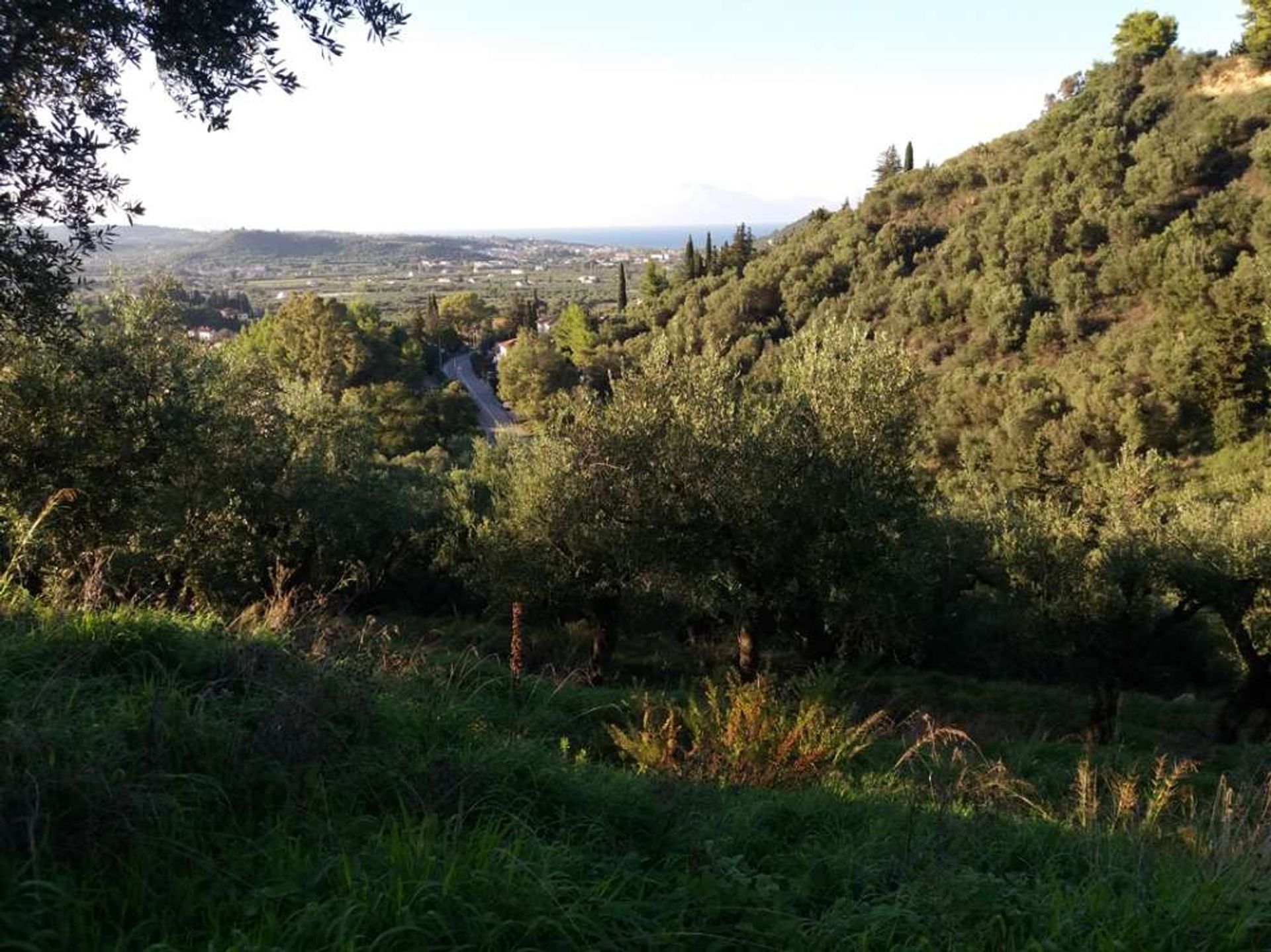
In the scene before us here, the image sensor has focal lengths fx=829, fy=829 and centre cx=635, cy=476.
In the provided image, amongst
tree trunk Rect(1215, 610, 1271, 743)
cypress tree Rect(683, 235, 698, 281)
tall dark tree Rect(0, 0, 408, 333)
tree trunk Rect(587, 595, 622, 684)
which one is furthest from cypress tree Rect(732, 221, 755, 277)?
tall dark tree Rect(0, 0, 408, 333)

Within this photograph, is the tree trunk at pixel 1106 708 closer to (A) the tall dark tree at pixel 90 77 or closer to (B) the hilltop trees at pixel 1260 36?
(A) the tall dark tree at pixel 90 77

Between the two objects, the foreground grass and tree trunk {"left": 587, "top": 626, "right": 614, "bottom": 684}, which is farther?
tree trunk {"left": 587, "top": 626, "right": 614, "bottom": 684}

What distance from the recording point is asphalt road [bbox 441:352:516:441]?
61.5 metres

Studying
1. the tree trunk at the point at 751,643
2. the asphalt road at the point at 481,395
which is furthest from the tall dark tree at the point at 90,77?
the asphalt road at the point at 481,395

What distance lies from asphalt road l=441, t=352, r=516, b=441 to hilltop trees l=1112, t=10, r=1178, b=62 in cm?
5578

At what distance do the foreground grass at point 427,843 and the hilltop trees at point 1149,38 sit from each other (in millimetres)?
77039

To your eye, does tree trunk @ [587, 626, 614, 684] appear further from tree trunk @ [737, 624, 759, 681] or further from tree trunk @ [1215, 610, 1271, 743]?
tree trunk @ [1215, 610, 1271, 743]

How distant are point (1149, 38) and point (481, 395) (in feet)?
201

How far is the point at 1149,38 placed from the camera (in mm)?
64688

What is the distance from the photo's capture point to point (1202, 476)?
30.9 m

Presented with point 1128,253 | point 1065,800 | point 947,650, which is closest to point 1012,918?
point 1065,800

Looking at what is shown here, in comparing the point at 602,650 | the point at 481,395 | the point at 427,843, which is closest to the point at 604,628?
the point at 602,650

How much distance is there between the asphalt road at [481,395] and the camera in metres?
61.5

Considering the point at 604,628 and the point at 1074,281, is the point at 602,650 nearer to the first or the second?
the point at 604,628
